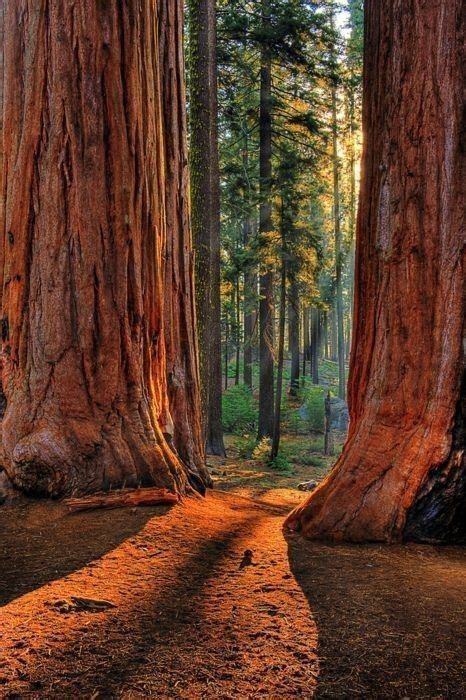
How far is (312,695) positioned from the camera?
1738 mm

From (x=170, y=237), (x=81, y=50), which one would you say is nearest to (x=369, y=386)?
(x=170, y=237)

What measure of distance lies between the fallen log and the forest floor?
9cm

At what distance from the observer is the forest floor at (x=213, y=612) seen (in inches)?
70.9

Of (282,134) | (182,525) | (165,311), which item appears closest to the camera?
(182,525)

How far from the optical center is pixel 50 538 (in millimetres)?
3309

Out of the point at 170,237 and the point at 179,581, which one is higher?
the point at 170,237

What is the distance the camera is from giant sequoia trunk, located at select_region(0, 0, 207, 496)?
4215 mm

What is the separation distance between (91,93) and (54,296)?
177 cm

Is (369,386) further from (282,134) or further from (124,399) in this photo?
(282,134)

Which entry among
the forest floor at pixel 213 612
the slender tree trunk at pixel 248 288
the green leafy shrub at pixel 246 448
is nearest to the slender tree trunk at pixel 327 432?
the green leafy shrub at pixel 246 448

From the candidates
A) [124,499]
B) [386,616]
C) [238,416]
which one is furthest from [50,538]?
[238,416]

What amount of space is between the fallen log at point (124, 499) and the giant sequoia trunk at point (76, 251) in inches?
5.2

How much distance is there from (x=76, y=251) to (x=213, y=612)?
309 centimetres

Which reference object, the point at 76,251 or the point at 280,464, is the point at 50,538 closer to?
the point at 76,251
